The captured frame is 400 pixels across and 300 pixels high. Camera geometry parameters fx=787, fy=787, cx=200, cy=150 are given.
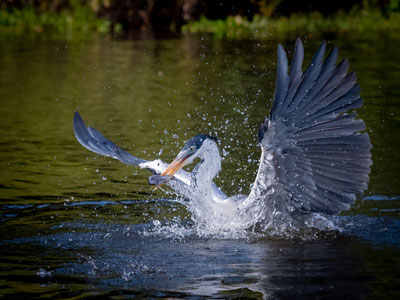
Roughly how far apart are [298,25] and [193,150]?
18808mm

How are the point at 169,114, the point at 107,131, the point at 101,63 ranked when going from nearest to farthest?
the point at 107,131
the point at 169,114
the point at 101,63

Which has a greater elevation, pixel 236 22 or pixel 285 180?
pixel 236 22

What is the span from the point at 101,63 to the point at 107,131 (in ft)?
23.8

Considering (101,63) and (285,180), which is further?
(101,63)

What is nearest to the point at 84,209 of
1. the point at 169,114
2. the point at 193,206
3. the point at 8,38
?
the point at 193,206

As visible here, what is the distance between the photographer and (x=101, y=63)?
1781cm

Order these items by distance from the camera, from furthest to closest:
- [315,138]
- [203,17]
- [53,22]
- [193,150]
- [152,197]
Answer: [53,22]
[203,17]
[152,197]
[193,150]
[315,138]

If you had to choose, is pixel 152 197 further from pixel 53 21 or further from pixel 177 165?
pixel 53 21

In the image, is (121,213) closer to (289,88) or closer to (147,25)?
(289,88)

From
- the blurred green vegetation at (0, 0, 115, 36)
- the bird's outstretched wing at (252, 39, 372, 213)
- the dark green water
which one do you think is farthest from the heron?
the blurred green vegetation at (0, 0, 115, 36)

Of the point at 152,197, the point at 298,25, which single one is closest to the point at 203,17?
the point at 298,25

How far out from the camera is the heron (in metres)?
5.78

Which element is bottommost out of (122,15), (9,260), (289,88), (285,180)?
(9,260)

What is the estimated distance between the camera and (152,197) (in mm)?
7766
